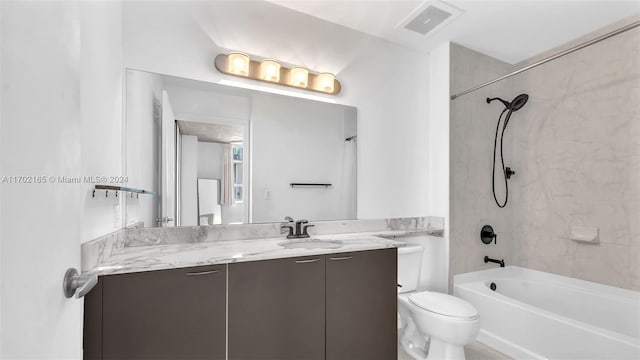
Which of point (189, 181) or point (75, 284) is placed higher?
point (189, 181)

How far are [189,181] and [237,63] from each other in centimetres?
80

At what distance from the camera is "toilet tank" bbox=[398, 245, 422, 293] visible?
218cm

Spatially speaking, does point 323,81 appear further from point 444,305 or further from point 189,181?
point 444,305

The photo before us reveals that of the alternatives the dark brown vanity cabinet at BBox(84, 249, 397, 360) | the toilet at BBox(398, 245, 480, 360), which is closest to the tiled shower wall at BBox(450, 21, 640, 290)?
the toilet at BBox(398, 245, 480, 360)

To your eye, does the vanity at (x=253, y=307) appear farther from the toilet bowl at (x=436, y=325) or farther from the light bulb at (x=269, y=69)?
the light bulb at (x=269, y=69)

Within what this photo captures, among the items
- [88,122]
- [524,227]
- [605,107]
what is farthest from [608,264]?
[88,122]

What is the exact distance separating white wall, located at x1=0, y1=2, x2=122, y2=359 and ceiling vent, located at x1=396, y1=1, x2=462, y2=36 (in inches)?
79.2

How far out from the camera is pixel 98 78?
4.11 ft

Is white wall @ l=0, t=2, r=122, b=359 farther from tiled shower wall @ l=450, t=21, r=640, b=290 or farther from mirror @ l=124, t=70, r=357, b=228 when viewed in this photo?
tiled shower wall @ l=450, t=21, r=640, b=290

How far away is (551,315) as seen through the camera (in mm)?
1850

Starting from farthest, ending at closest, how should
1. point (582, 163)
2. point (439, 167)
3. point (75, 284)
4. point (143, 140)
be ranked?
point (439, 167), point (582, 163), point (143, 140), point (75, 284)

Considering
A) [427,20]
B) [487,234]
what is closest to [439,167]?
[487,234]

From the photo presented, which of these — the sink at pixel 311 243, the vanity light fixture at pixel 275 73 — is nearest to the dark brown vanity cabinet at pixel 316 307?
the sink at pixel 311 243

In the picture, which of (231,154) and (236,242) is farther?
(231,154)
